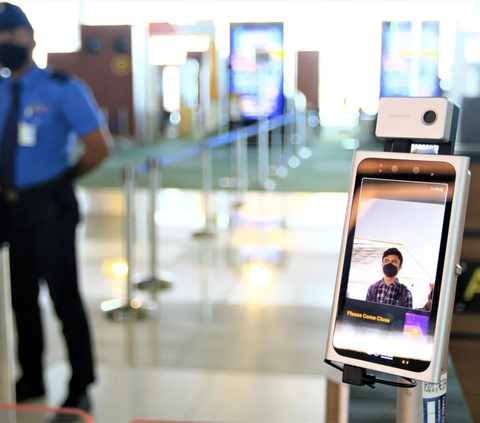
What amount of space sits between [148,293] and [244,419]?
199cm

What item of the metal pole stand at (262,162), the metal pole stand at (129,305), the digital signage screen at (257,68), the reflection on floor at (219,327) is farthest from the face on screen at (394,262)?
the digital signage screen at (257,68)

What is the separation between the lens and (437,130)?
3.44 ft

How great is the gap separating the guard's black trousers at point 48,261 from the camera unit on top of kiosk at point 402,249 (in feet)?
5.72

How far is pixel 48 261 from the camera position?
2.60 meters

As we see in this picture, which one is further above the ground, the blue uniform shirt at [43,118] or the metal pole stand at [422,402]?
the blue uniform shirt at [43,118]

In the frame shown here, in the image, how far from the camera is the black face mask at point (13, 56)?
8.46 feet

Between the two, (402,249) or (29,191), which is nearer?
→ (402,249)

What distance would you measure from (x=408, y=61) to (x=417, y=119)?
11277 mm

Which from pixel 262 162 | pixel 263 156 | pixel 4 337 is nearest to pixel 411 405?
pixel 4 337

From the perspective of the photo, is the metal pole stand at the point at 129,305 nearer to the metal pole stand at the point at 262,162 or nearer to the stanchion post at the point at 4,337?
the stanchion post at the point at 4,337

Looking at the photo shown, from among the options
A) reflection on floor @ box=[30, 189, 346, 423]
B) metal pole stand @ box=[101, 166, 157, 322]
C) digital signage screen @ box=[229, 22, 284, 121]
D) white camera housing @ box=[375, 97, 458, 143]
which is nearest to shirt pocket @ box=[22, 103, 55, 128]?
reflection on floor @ box=[30, 189, 346, 423]

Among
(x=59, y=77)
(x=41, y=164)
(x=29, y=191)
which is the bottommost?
(x=29, y=191)

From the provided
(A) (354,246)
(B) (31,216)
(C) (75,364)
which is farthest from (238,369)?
(A) (354,246)

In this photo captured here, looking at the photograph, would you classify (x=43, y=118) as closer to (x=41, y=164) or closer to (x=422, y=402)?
(x=41, y=164)
